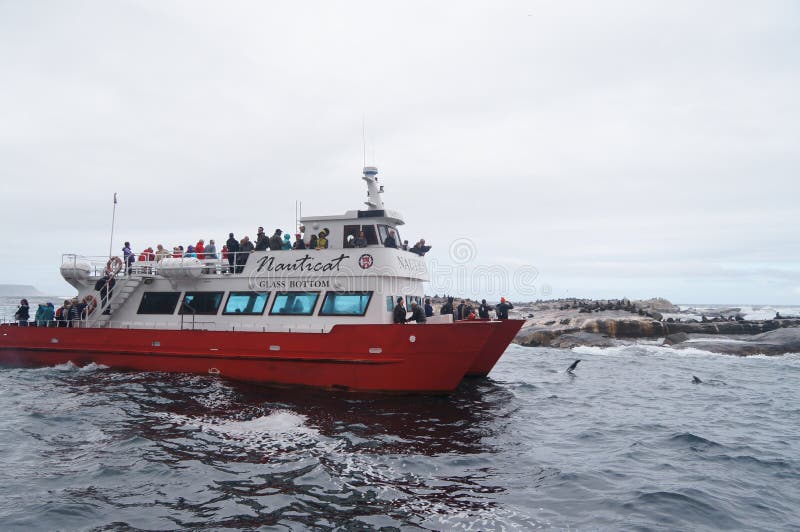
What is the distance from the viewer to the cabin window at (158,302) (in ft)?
58.1

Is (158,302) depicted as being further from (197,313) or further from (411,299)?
(411,299)

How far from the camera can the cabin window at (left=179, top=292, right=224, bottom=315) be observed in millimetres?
17031

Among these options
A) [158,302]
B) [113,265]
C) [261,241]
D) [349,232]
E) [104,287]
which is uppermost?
[349,232]

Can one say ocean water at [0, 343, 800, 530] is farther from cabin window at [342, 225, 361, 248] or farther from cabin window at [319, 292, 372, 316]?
cabin window at [342, 225, 361, 248]

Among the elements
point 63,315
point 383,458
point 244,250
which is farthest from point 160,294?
point 383,458

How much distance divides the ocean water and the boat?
78 cm

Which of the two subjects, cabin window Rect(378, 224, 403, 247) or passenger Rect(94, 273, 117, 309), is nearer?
cabin window Rect(378, 224, 403, 247)

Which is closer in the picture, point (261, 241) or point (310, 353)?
point (310, 353)

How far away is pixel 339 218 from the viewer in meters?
15.9

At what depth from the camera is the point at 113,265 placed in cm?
1853

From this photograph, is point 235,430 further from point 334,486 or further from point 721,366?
point 721,366

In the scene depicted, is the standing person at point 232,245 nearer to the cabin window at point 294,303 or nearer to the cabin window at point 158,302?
the cabin window at point 158,302

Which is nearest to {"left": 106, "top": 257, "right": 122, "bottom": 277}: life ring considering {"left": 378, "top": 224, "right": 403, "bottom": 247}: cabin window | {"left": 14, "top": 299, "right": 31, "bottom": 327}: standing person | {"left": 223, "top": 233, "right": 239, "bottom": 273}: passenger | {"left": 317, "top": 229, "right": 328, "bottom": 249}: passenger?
{"left": 14, "top": 299, "right": 31, "bottom": 327}: standing person

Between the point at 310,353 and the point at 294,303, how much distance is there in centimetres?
197
